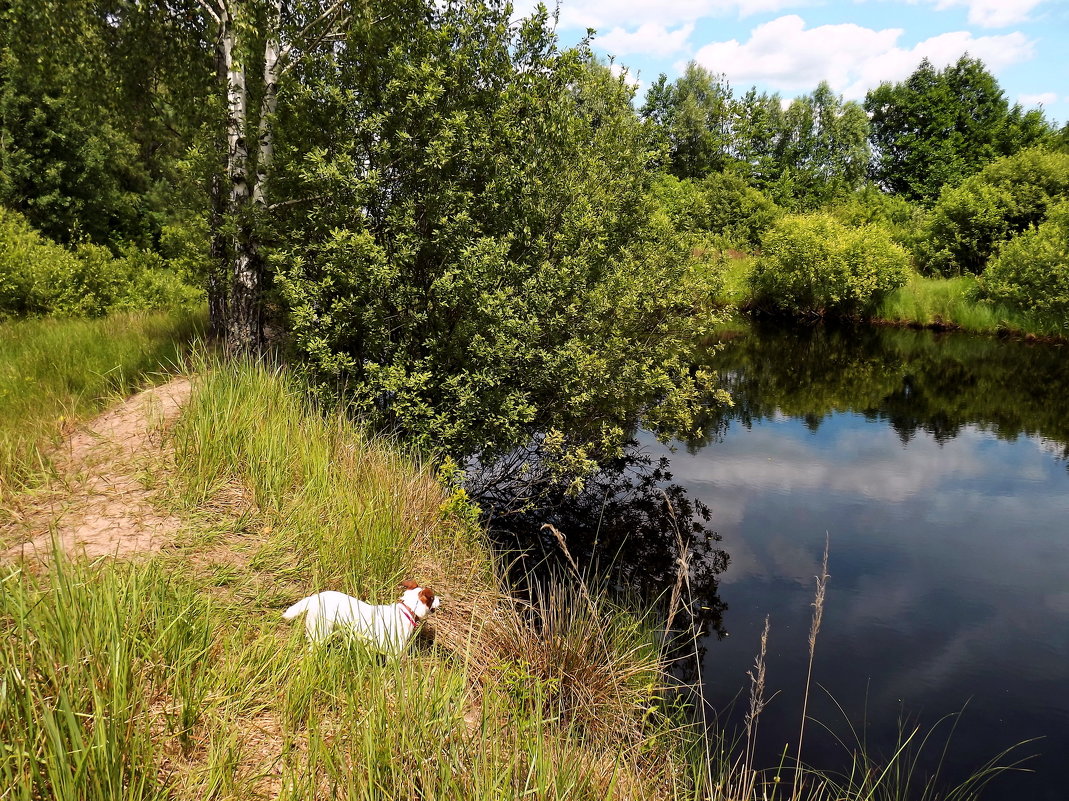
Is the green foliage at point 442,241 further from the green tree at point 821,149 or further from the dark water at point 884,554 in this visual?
the green tree at point 821,149

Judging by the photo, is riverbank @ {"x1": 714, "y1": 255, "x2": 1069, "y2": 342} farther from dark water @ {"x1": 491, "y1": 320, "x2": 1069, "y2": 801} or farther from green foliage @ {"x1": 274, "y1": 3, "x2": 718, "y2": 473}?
green foliage @ {"x1": 274, "y1": 3, "x2": 718, "y2": 473}

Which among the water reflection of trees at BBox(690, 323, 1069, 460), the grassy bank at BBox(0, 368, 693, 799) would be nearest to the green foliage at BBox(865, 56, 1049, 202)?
the water reflection of trees at BBox(690, 323, 1069, 460)

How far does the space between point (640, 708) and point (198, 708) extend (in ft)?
10.5

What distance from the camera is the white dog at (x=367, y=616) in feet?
12.1

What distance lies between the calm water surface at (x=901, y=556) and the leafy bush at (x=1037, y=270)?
4417 mm

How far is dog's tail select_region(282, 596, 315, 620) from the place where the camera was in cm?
407

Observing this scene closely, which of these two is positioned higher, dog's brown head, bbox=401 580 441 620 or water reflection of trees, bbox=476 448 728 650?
dog's brown head, bbox=401 580 441 620

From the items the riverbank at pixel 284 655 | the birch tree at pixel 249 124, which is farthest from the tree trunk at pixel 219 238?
the riverbank at pixel 284 655

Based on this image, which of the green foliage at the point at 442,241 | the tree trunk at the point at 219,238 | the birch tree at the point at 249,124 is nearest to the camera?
the green foliage at the point at 442,241

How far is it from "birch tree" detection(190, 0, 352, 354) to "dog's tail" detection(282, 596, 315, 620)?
5.01 m

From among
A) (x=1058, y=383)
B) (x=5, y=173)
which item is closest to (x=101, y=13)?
(x=5, y=173)

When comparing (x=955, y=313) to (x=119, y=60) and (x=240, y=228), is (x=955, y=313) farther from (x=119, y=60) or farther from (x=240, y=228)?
(x=119, y=60)

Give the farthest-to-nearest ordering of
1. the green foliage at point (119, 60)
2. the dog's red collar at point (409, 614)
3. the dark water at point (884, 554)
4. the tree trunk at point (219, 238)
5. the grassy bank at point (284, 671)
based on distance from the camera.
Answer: the green foliage at point (119, 60) < the tree trunk at point (219, 238) < the dark water at point (884, 554) < the dog's red collar at point (409, 614) < the grassy bank at point (284, 671)

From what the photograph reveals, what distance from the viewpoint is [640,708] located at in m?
4.82
